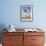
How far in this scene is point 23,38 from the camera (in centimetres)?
394

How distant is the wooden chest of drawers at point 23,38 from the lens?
3932 millimetres

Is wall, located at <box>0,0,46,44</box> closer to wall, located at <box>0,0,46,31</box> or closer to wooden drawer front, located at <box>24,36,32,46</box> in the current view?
wall, located at <box>0,0,46,31</box>

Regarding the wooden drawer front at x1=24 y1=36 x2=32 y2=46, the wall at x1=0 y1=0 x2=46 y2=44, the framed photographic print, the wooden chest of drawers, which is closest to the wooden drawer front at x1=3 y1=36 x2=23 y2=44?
the wooden chest of drawers

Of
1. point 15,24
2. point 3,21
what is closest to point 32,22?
point 15,24

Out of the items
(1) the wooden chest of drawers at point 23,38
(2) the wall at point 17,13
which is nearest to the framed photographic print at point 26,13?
(2) the wall at point 17,13

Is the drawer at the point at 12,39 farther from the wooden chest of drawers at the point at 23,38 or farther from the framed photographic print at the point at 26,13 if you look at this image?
the framed photographic print at the point at 26,13

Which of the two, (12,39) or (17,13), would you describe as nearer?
(12,39)

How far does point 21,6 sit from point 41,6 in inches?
25.9

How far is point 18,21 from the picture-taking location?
4.45m

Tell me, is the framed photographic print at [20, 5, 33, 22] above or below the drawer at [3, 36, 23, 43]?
above

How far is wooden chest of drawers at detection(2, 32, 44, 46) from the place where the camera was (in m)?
3.93

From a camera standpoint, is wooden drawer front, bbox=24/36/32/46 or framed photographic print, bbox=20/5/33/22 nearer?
wooden drawer front, bbox=24/36/32/46

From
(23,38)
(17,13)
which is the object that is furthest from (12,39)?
(17,13)

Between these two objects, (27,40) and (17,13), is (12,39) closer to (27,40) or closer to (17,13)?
(27,40)
